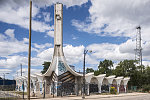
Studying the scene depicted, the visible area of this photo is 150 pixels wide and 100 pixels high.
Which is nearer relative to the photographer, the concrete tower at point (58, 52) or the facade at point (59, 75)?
the facade at point (59, 75)

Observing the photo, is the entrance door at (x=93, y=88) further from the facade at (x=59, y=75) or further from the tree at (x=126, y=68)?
the tree at (x=126, y=68)

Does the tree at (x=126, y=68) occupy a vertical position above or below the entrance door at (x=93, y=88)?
above

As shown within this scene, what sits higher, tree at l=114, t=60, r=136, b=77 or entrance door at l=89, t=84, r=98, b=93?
tree at l=114, t=60, r=136, b=77

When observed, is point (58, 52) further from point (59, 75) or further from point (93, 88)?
point (93, 88)

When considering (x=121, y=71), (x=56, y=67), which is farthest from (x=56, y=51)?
(x=121, y=71)

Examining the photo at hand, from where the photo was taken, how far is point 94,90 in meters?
42.7

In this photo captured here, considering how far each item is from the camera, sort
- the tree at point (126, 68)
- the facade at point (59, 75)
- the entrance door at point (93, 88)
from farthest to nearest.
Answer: the tree at point (126, 68) < the entrance door at point (93, 88) < the facade at point (59, 75)

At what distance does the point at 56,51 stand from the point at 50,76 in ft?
20.0

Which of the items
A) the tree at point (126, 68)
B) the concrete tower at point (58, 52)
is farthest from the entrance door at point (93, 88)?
the tree at point (126, 68)

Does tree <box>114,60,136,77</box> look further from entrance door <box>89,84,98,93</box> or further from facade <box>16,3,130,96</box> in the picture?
facade <box>16,3,130,96</box>

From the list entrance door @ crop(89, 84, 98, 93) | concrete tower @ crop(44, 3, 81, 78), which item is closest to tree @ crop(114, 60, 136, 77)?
Answer: entrance door @ crop(89, 84, 98, 93)

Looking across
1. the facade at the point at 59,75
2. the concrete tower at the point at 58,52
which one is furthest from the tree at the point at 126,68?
the concrete tower at the point at 58,52

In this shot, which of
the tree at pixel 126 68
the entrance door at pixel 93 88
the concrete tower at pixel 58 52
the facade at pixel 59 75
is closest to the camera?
the facade at pixel 59 75

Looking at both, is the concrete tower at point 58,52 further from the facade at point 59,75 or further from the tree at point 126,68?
the tree at point 126,68
